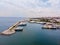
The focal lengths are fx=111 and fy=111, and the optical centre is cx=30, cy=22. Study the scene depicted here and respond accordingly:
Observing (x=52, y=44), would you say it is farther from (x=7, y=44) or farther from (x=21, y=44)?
(x=7, y=44)

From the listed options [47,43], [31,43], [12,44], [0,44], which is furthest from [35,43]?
[0,44]

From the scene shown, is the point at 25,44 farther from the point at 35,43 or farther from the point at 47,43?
the point at 47,43

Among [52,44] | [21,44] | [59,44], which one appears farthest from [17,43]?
[59,44]

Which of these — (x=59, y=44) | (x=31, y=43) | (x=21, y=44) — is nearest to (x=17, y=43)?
(x=21, y=44)

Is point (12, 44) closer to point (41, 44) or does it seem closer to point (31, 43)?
point (31, 43)

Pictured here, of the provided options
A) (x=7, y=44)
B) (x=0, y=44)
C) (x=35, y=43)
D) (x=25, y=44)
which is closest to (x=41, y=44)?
(x=35, y=43)

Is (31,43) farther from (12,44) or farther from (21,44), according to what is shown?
(12,44)
